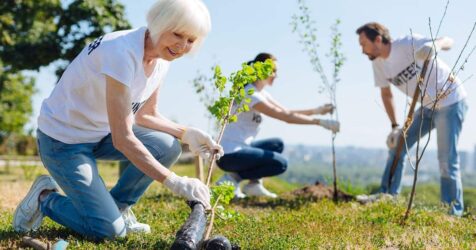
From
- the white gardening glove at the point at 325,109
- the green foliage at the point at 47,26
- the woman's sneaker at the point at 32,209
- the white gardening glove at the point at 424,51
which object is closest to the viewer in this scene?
the woman's sneaker at the point at 32,209

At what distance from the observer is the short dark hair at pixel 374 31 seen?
19.4 ft

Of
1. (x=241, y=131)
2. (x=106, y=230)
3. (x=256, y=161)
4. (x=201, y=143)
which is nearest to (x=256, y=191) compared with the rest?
(x=256, y=161)

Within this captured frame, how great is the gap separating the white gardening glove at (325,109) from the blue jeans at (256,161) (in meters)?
0.58

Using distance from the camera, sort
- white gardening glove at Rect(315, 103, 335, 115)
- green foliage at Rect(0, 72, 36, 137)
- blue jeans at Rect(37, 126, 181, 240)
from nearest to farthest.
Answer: blue jeans at Rect(37, 126, 181, 240) < white gardening glove at Rect(315, 103, 335, 115) < green foliage at Rect(0, 72, 36, 137)

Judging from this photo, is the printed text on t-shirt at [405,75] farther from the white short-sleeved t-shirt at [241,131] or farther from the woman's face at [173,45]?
the woman's face at [173,45]

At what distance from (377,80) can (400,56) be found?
0.56m

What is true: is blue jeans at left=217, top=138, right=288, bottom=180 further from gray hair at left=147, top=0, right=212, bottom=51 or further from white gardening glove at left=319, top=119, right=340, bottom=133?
gray hair at left=147, top=0, right=212, bottom=51

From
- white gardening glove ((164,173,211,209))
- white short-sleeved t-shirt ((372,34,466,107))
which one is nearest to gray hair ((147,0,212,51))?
white gardening glove ((164,173,211,209))

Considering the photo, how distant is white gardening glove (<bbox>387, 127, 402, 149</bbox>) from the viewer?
6.31 meters

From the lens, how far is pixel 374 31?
232 inches

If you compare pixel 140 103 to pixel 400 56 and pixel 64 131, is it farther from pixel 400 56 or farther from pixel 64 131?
pixel 400 56

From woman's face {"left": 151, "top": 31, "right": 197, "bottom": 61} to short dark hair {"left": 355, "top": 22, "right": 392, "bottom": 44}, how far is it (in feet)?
10.4

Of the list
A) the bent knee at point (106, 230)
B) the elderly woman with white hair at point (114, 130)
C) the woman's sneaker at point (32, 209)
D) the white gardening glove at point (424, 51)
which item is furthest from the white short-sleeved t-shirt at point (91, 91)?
the white gardening glove at point (424, 51)

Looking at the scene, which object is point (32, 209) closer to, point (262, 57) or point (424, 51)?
point (262, 57)
